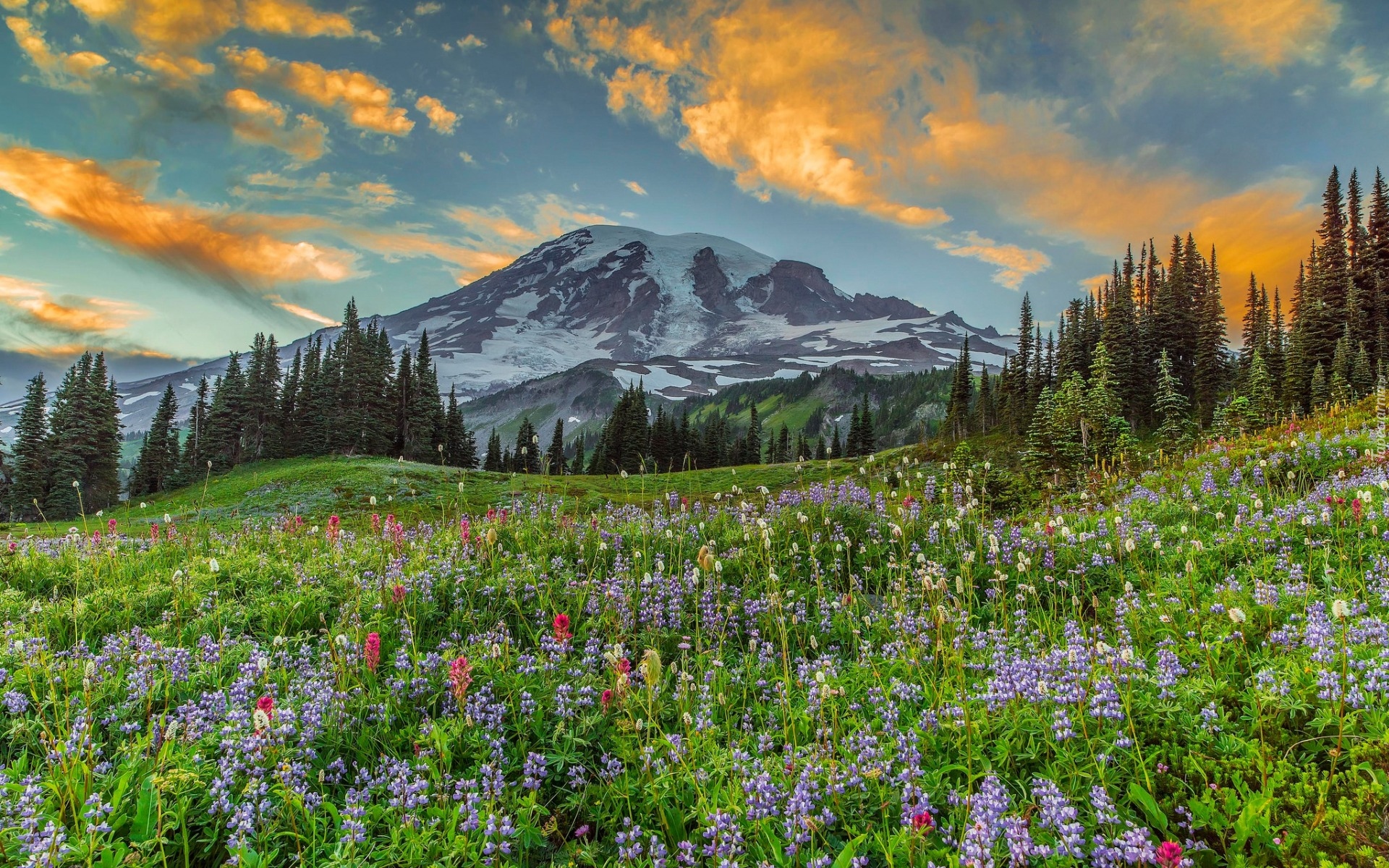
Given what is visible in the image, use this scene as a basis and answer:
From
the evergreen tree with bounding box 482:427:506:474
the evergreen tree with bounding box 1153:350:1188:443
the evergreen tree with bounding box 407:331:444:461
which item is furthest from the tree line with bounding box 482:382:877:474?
the evergreen tree with bounding box 1153:350:1188:443

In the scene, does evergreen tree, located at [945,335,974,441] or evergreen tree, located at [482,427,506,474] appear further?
evergreen tree, located at [945,335,974,441]

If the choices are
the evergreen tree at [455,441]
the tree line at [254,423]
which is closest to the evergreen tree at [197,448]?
the tree line at [254,423]

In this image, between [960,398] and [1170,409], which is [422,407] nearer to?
[960,398]

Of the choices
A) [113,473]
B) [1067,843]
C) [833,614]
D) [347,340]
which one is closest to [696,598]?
[833,614]

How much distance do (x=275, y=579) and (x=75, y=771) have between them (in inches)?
157

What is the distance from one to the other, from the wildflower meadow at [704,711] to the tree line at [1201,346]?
130 feet

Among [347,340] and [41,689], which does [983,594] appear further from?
[347,340]

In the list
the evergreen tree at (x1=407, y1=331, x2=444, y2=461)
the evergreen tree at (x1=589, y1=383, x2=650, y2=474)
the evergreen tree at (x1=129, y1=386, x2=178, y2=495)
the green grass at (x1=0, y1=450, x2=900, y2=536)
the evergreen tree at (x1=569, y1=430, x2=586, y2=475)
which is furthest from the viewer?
the evergreen tree at (x1=569, y1=430, x2=586, y2=475)

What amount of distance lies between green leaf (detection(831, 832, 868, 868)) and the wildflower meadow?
0.01 metres

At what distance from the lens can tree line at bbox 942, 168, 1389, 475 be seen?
5022 centimetres

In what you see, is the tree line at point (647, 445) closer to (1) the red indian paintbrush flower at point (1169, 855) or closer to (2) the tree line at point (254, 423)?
(2) the tree line at point (254, 423)

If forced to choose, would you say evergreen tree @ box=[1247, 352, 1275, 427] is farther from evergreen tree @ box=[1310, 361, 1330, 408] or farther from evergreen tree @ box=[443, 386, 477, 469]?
evergreen tree @ box=[443, 386, 477, 469]

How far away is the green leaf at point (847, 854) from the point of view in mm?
2840

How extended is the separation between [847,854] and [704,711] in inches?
55.2
